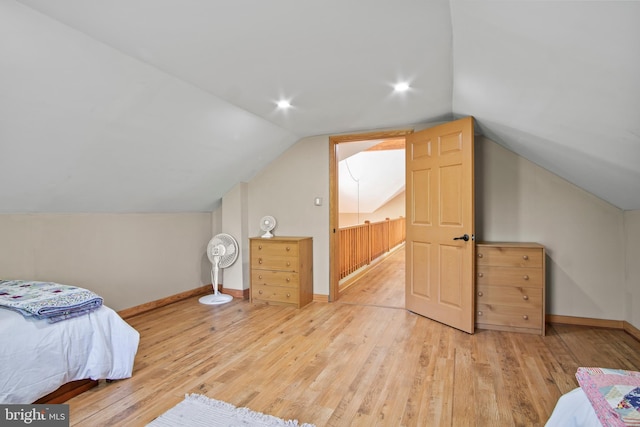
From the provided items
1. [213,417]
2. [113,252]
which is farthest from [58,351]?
[113,252]

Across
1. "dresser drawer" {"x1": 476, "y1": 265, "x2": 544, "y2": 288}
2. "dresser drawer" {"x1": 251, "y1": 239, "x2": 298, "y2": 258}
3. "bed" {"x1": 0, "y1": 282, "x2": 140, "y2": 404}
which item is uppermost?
"dresser drawer" {"x1": 251, "y1": 239, "x2": 298, "y2": 258}

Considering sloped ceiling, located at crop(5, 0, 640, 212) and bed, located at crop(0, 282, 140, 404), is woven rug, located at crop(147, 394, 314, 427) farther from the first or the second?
sloped ceiling, located at crop(5, 0, 640, 212)

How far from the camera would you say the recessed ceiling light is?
260 centimetres

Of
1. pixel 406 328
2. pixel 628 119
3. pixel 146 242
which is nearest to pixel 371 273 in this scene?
pixel 406 328

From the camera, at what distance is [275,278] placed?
3980 mm

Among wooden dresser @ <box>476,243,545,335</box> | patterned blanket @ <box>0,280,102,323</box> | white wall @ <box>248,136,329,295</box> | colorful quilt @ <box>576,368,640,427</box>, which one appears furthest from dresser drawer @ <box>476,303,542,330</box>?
patterned blanket @ <box>0,280,102,323</box>

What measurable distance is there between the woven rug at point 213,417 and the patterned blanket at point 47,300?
34.3 inches

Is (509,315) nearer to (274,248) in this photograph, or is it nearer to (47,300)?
(274,248)

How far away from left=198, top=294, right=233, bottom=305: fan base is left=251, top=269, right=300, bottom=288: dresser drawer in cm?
44

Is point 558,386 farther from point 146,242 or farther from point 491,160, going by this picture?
point 146,242

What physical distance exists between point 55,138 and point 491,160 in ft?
12.8

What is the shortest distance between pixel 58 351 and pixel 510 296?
3.53 metres

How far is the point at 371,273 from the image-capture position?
Answer: 5.97 m

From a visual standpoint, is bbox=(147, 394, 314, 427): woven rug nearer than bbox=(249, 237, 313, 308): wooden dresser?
Yes
